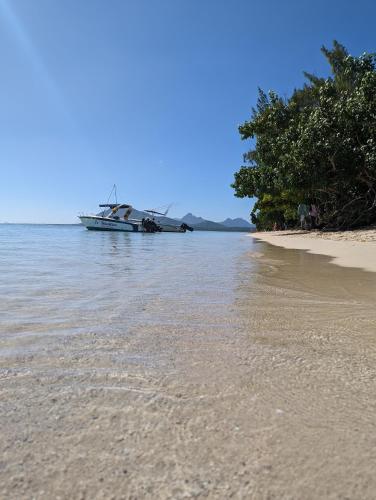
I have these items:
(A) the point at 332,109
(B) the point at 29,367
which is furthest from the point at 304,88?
(B) the point at 29,367

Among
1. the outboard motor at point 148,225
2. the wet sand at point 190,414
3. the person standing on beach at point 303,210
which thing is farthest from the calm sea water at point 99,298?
the outboard motor at point 148,225

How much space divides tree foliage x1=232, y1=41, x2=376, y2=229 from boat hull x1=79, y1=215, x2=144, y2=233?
77.5 feet

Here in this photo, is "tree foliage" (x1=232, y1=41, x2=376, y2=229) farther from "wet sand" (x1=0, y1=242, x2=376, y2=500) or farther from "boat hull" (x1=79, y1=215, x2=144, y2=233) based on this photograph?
"boat hull" (x1=79, y1=215, x2=144, y2=233)

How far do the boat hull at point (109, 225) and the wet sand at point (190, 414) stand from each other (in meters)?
49.0

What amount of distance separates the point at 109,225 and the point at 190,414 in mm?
51307

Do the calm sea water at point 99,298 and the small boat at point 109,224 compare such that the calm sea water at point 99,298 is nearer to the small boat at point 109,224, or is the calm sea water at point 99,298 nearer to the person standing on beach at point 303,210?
the person standing on beach at point 303,210

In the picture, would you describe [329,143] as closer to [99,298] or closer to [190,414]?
[99,298]

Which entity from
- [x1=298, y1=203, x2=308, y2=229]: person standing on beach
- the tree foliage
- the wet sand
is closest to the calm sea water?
the wet sand

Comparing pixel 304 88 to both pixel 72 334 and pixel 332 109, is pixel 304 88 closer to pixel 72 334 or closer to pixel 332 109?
pixel 332 109

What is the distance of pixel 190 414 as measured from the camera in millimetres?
1857

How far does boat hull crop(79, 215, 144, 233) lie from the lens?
51.5 meters

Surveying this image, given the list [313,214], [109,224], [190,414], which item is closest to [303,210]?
[313,214]

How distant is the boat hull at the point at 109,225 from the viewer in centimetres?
5147

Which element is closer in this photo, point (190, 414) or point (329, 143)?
point (190, 414)
